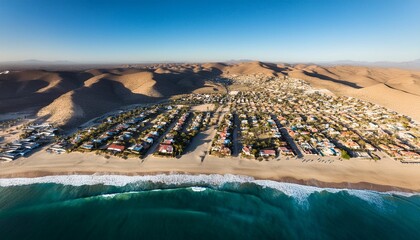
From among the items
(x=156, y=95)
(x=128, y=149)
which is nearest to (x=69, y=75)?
(x=156, y=95)

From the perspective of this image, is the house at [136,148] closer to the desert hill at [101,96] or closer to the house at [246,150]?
the house at [246,150]

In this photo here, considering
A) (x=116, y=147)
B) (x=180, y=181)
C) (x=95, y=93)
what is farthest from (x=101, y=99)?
(x=180, y=181)

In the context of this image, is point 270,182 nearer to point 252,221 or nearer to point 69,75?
point 252,221

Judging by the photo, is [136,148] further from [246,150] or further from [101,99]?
[101,99]

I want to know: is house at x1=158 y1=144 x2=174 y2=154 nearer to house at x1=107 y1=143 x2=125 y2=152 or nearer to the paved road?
house at x1=107 y1=143 x2=125 y2=152

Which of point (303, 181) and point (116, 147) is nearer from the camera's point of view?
point (303, 181)

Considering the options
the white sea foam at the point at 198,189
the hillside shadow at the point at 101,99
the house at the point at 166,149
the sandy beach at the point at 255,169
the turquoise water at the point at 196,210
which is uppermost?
the hillside shadow at the point at 101,99

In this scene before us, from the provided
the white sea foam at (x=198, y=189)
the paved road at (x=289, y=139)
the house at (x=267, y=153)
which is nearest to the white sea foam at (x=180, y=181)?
the white sea foam at (x=198, y=189)

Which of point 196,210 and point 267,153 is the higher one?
point 267,153
